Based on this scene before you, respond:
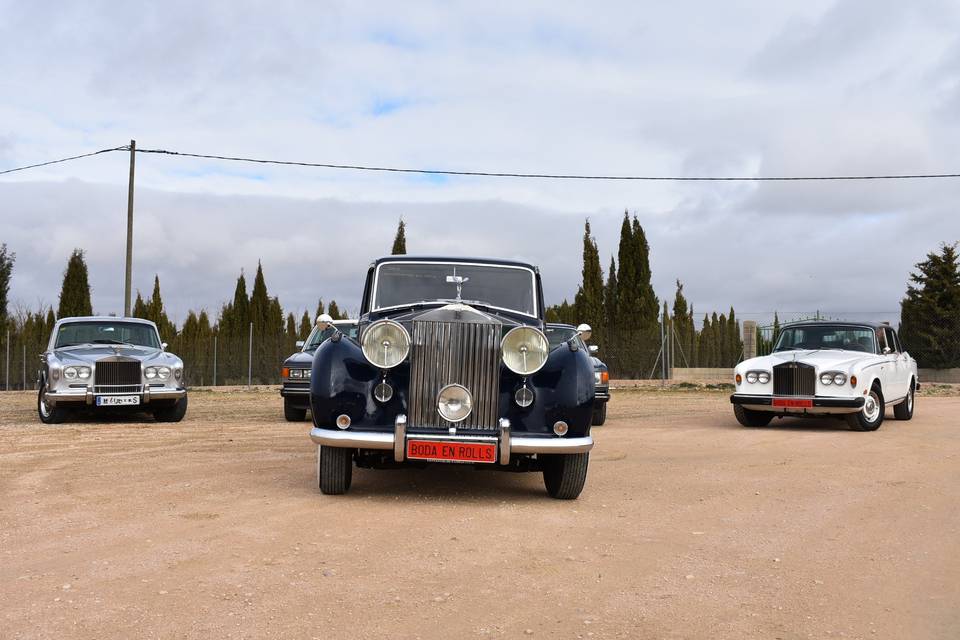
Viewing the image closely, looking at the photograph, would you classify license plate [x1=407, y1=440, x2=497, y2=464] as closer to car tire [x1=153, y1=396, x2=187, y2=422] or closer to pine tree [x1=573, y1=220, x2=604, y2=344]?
car tire [x1=153, y1=396, x2=187, y2=422]

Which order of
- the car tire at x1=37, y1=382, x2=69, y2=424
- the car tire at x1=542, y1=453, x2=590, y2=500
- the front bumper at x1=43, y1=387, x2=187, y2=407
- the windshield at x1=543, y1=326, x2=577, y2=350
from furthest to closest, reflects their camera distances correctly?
the car tire at x1=37, y1=382, x2=69, y2=424
the front bumper at x1=43, y1=387, x2=187, y2=407
the windshield at x1=543, y1=326, x2=577, y2=350
the car tire at x1=542, y1=453, x2=590, y2=500

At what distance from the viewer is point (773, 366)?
13148 mm

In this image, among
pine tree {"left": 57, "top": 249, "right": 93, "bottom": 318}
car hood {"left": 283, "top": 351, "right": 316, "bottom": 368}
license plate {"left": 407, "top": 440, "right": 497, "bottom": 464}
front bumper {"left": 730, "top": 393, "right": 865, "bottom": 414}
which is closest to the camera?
license plate {"left": 407, "top": 440, "right": 497, "bottom": 464}

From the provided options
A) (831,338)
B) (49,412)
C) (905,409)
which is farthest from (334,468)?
(905,409)

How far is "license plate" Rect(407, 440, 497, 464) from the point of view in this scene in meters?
6.53

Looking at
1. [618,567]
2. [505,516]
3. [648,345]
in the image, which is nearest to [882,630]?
[618,567]

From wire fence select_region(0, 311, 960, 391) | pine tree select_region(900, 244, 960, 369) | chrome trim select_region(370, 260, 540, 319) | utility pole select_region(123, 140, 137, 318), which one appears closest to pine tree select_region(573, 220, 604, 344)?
wire fence select_region(0, 311, 960, 391)

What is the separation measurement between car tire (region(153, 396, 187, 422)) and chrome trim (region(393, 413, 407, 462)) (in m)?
9.03

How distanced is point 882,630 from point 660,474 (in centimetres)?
464

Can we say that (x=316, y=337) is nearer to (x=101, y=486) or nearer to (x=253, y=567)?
(x=101, y=486)

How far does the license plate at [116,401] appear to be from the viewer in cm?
1363

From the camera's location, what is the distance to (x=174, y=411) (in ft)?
48.3

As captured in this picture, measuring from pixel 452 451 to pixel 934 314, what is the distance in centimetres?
2849

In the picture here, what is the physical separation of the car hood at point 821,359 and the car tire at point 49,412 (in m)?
10.3
